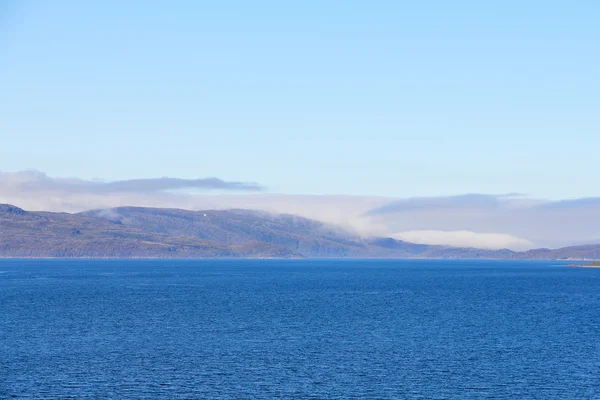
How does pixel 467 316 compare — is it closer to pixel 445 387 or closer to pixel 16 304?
pixel 445 387

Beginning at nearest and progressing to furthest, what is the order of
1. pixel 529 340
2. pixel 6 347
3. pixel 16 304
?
pixel 6 347 < pixel 529 340 < pixel 16 304

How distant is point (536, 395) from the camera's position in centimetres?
5891

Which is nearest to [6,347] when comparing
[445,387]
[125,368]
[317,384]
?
[125,368]

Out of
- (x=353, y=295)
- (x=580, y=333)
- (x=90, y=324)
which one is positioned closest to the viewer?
(x=580, y=333)

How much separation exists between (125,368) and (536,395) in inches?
1347

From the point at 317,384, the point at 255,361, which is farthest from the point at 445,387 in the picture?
the point at 255,361

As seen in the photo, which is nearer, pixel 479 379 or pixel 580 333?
pixel 479 379

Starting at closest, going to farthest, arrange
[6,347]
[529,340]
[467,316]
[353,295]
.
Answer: [6,347], [529,340], [467,316], [353,295]

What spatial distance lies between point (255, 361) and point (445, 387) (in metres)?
18.6

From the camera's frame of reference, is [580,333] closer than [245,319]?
Yes

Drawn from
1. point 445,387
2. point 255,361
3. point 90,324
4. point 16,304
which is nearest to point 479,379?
point 445,387

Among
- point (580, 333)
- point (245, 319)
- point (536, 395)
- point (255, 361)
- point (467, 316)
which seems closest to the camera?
Result: point (536, 395)

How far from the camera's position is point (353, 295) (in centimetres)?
16138

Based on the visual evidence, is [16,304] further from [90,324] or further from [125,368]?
[125,368]
